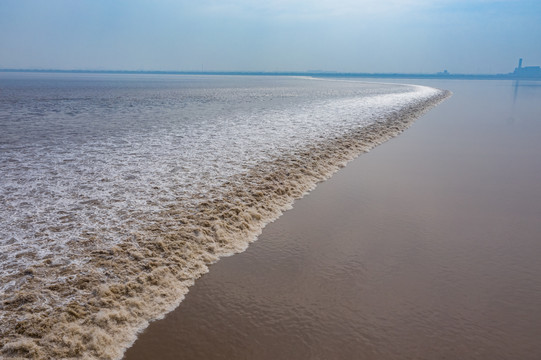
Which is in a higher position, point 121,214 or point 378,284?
point 121,214

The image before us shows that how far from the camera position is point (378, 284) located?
503cm

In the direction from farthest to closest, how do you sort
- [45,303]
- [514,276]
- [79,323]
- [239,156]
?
[239,156], [514,276], [45,303], [79,323]

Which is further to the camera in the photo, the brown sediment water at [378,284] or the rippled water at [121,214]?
the rippled water at [121,214]

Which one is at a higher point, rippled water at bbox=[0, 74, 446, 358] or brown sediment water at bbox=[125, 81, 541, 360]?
rippled water at bbox=[0, 74, 446, 358]

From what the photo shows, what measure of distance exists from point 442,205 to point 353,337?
16.0 feet

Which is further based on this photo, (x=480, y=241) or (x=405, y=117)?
(x=405, y=117)

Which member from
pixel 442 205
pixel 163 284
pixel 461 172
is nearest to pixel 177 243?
pixel 163 284

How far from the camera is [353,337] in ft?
13.3

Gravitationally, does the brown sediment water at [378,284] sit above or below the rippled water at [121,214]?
below

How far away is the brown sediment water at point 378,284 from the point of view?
3.95 metres

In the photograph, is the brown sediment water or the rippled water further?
the rippled water

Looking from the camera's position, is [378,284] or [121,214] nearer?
[378,284]

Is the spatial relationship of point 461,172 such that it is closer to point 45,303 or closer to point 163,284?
point 163,284

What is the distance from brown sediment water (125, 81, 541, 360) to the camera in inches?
156
